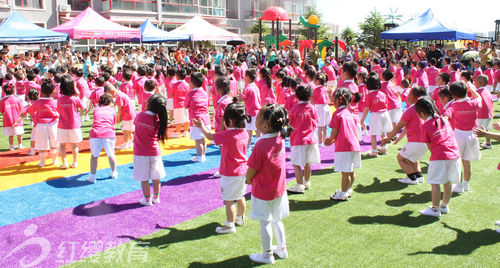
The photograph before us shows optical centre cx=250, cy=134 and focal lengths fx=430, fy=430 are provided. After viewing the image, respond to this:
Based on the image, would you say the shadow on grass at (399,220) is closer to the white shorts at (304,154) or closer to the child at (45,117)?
the white shorts at (304,154)

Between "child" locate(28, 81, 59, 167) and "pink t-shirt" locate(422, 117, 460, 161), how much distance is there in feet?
21.0

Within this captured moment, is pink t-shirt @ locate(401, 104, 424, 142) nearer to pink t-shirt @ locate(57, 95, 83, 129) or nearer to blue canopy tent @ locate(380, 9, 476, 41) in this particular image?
pink t-shirt @ locate(57, 95, 83, 129)

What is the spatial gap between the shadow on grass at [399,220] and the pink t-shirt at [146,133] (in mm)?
2861

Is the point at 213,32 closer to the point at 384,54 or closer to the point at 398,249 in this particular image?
the point at 384,54

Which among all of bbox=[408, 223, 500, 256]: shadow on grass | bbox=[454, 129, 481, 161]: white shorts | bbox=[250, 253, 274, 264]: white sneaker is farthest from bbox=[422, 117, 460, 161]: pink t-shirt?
bbox=[250, 253, 274, 264]: white sneaker

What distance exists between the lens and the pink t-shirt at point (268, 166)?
429 centimetres

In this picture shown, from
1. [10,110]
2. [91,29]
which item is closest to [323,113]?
[10,110]

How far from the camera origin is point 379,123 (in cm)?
860

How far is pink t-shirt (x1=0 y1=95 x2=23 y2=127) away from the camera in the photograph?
8.99 m

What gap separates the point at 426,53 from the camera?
2180cm

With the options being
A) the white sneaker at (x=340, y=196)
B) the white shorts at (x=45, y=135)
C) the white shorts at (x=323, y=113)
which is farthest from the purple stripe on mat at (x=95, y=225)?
the white shorts at (x=323, y=113)

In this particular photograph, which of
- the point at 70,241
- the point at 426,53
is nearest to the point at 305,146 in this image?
the point at 70,241

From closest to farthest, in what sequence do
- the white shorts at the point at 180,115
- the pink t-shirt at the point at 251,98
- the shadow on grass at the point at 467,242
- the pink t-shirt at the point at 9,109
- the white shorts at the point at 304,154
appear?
the shadow on grass at the point at 467,242
the white shorts at the point at 304,154
the pink t-shirt at the point at 251,98
the pink t-shirt at the point at 9,109
the white shorts at the point at 180,115

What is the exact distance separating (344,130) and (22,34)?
46.3 feet
